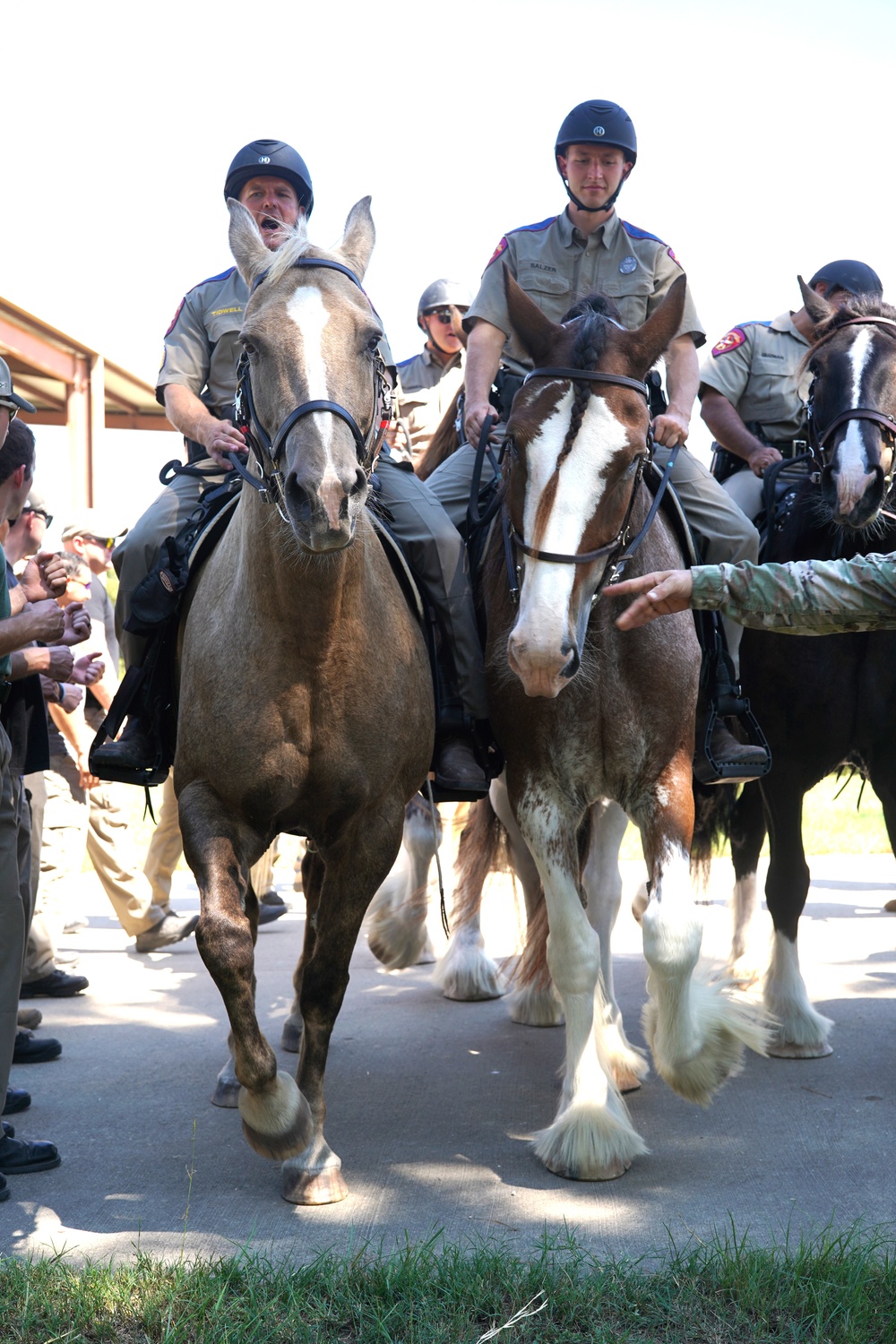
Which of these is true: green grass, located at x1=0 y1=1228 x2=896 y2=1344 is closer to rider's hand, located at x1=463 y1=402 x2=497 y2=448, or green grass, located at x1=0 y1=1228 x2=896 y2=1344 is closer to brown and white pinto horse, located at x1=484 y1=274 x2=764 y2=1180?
brown and white pinto horse, located at x1=484 y1=274 x2=764 y2=1180

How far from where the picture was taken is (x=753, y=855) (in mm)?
6410

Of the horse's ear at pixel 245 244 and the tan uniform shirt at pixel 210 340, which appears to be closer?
the horse's ear at pixel 245 244

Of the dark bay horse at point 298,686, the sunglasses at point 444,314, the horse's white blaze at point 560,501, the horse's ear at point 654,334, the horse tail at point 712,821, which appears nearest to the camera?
the dark bay horse at point 298,686

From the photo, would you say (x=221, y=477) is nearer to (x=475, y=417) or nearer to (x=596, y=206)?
(x=475, y=417)

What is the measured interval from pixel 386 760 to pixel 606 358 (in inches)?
59.0

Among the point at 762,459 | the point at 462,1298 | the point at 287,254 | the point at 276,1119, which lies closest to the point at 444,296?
A: the point at 762,459

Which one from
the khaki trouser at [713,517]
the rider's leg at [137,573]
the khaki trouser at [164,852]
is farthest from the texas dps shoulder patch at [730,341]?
the khaki trouser at [164,852]

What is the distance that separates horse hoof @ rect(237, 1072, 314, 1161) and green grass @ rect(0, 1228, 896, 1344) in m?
0.40

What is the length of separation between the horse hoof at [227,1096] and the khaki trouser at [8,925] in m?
1.15

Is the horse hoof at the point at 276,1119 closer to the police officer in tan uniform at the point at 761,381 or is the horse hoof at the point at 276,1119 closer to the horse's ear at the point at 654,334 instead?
the horse's ear at the point at 654,334

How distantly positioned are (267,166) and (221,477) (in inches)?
52.0

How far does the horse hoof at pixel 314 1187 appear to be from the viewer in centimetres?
370

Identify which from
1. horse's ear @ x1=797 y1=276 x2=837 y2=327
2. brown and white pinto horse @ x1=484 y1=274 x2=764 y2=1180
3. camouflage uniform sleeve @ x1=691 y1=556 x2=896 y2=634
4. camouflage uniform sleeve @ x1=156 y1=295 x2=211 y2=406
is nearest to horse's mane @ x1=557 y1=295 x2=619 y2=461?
brown and white pinto horse @ x1=484 y1=274 x2=764 y2=1180

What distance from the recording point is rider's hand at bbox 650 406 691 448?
4.31m
